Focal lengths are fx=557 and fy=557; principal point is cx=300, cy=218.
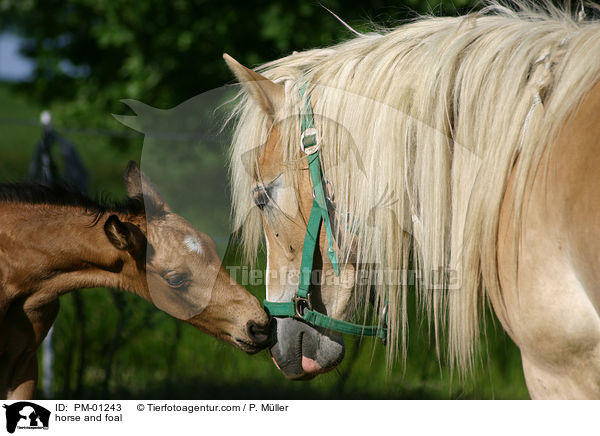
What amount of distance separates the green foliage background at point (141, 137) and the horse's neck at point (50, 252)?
30.8 inches

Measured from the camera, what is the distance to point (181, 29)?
520 centimetres

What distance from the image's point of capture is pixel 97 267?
7.46 feet

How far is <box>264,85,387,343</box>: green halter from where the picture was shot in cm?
184

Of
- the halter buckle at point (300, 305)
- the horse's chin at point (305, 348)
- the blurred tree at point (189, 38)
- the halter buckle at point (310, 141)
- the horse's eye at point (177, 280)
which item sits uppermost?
the blurred tree at point (189, 38)

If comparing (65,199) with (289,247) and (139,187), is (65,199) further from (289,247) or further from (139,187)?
(289,247)

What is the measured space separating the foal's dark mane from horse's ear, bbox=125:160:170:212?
2cm

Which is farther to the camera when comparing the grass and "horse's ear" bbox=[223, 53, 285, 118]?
the grass

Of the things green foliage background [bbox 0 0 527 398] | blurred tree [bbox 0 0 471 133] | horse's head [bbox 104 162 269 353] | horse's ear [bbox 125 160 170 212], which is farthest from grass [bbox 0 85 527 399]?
blurred tree [bbox 0 0 471 133]

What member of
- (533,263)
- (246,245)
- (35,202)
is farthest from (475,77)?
(35,202)

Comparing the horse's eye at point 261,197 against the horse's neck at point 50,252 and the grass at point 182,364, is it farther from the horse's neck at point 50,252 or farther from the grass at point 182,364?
the grass at point 182,364

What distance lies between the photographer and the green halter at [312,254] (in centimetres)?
184
